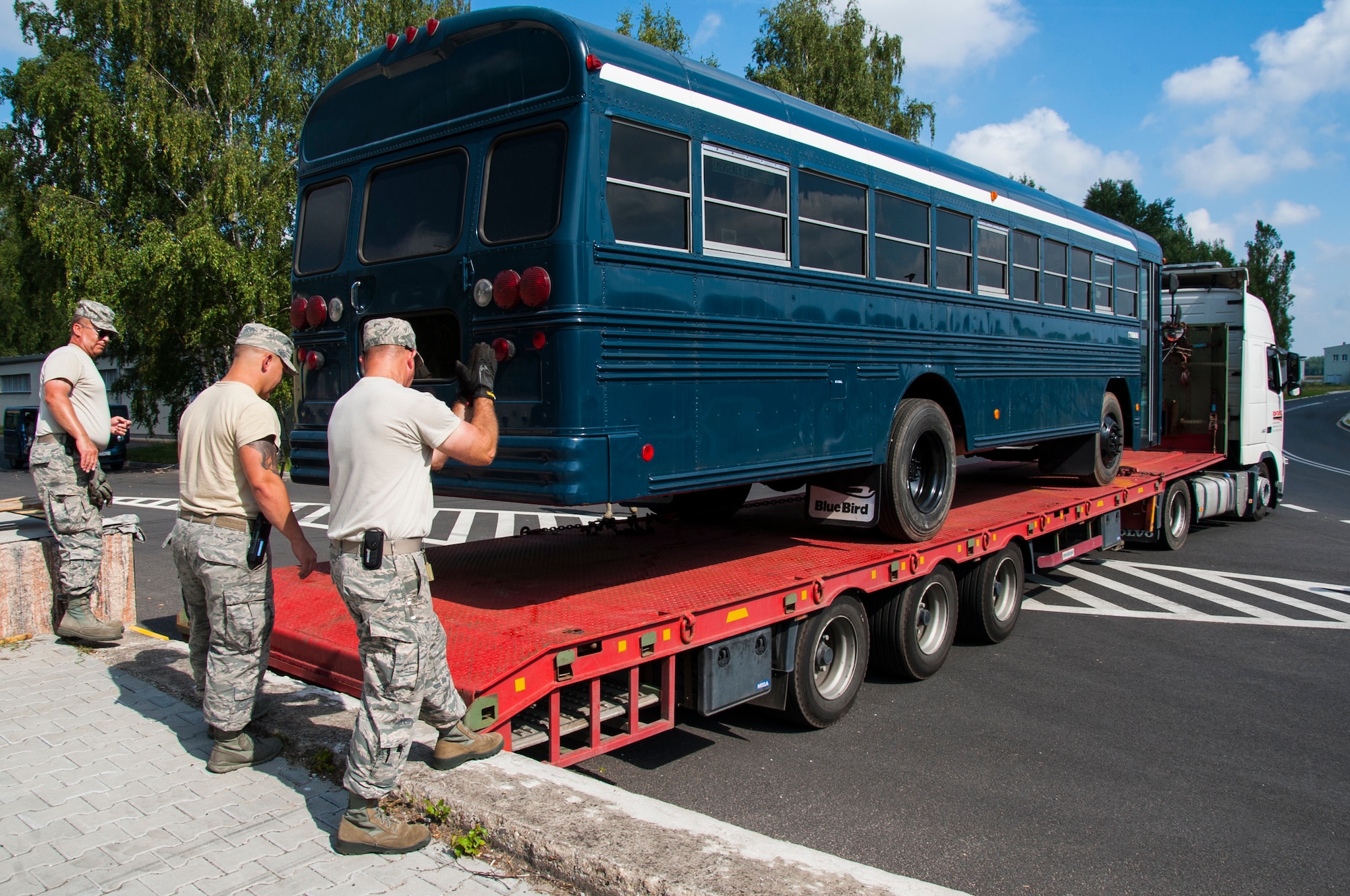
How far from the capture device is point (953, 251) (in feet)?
24.6

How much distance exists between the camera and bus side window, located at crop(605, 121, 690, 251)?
4.71 m

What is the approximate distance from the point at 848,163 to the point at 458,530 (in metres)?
8.21

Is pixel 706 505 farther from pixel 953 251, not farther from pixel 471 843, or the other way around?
pixel 471 843

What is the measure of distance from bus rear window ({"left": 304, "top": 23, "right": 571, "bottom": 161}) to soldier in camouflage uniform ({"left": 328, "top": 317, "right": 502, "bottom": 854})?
1.85 meters

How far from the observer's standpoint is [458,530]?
12836 mm

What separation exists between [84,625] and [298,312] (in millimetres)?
2260

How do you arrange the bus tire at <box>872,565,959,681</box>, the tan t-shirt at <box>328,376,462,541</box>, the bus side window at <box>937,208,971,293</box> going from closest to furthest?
the tan t-shirt at <box>328,376,462,541</box> → the bus tire at <box>872,565,959,681</box> → the bus side window at <box>937,208,971,293</box>

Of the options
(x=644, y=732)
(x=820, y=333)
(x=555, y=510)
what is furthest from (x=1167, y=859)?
(x=555, y=510)

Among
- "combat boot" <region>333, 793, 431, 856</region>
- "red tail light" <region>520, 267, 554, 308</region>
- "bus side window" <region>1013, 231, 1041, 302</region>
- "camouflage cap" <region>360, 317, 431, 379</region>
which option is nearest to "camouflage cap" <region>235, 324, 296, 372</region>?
"camouflage cap" <region>360, 317, 431, 379</region>

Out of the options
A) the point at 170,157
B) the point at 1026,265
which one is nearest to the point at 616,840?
the point at 1026,265

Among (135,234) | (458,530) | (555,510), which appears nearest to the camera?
(458,530)

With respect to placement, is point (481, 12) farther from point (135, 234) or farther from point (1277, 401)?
point (135, 234)

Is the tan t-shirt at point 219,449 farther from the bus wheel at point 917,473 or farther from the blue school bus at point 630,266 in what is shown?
the bus wheel at point 917,473

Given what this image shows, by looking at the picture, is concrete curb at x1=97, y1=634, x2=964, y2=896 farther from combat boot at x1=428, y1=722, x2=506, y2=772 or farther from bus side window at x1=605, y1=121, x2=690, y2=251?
bus side window at x1=605, y1=121, x2=690, y2=251
